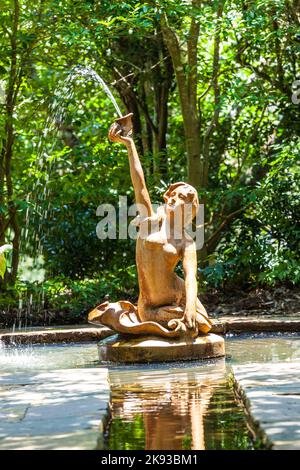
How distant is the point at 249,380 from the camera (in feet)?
17.7

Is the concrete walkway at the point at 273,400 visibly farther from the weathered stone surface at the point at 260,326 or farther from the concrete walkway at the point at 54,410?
the weathered stone surface at the point at 260,326

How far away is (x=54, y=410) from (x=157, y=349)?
2.73 m

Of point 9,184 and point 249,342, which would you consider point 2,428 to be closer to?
point 249,342

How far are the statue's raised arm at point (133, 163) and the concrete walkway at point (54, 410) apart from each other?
6.76 feet

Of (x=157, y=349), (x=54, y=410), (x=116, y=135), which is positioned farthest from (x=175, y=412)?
(x=116, y=135)

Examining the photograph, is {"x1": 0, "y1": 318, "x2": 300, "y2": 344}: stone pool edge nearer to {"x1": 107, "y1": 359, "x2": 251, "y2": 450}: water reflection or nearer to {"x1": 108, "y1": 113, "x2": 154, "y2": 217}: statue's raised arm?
{"x1": 108, "y1": 113, "x2": 154, "y2": 217}: statue's raised arm

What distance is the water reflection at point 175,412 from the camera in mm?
4098

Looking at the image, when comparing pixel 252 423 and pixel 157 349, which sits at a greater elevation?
pixel 157 349

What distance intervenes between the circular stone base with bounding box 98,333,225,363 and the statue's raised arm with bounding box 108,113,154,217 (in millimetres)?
1166

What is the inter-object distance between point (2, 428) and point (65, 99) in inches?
421

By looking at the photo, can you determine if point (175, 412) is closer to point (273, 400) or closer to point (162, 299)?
point (273, 400)

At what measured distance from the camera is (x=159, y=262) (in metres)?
7.66

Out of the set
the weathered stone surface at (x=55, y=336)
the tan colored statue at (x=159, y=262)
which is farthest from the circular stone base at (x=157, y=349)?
the weathered stone surface at (x=55, y=336)

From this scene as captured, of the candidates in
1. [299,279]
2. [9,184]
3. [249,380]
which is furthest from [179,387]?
[9,184]
